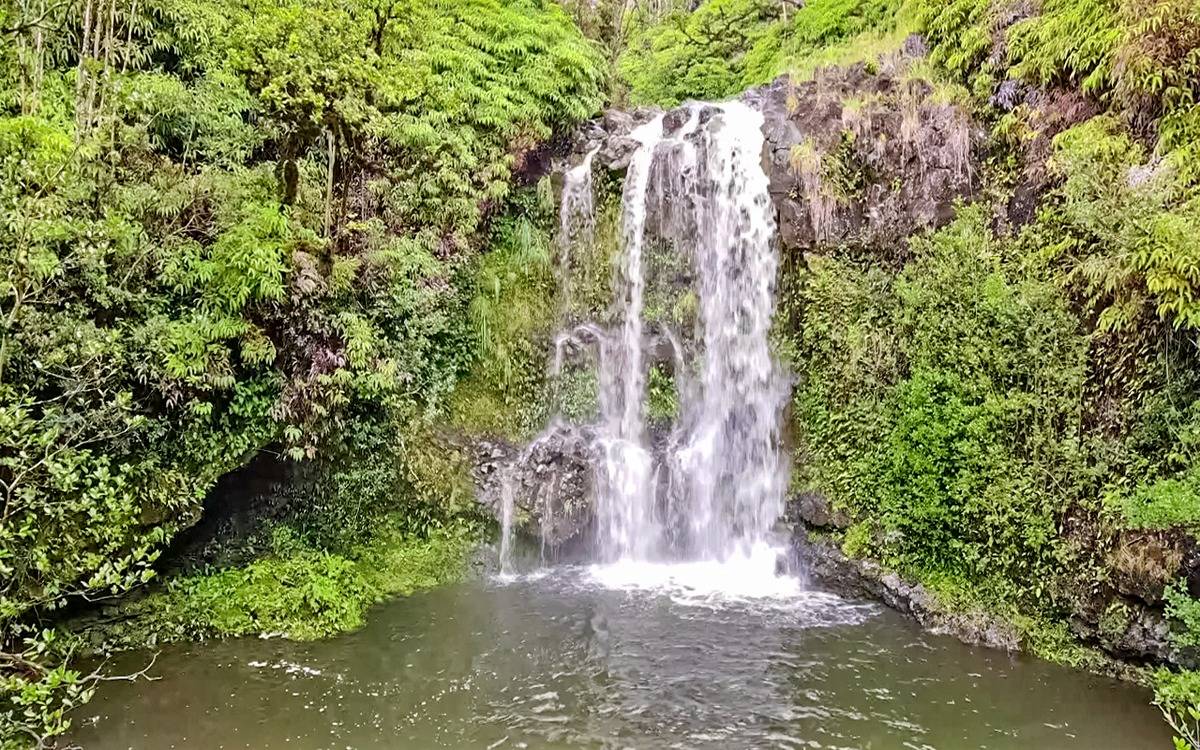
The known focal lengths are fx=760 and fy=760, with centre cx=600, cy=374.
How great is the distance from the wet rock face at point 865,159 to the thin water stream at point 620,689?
4.96 metres

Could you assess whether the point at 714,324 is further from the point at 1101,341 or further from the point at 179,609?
the point at 179,609

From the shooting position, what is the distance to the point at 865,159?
34.1ft

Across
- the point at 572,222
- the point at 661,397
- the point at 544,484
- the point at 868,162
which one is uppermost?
the point at 868,162

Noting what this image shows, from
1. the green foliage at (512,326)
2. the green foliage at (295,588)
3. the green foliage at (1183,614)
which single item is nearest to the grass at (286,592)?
the green foliage at (295,588)

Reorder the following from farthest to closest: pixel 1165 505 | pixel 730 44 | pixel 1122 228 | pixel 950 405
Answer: pixel 730 44 < pixel 950 405 < pixel 1122 228 < pixel 1165 505

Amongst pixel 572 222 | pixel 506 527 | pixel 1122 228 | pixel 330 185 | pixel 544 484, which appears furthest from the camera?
pixel 572 222

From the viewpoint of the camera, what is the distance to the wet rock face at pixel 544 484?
10.2 m

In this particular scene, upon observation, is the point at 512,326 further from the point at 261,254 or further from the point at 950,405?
the point at 950,405

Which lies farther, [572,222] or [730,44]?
[730,44]

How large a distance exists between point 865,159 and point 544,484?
6242mm

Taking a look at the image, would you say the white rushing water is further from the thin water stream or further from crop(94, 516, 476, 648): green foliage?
the thin water stream

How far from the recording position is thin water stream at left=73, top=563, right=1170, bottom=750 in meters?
6.08

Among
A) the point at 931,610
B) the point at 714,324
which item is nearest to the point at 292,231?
the point at 714,324

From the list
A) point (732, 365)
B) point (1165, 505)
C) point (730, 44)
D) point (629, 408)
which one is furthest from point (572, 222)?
point (1165, 505)
